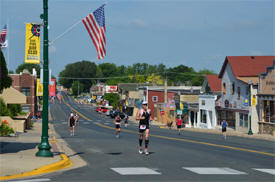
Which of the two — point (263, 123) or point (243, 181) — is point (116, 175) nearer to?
point (243, 181)

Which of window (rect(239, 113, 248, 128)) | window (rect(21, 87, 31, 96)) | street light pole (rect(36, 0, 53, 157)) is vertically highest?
window (rect(21, 87, 31, 96))

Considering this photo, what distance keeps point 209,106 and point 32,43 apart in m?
47.5

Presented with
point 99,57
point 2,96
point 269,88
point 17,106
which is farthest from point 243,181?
point 17,106

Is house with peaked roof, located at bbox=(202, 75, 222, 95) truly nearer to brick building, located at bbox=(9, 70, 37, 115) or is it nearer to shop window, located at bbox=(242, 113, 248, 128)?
shop window, located at bbox=(242, 113, 248, 128)

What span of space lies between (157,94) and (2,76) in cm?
8031

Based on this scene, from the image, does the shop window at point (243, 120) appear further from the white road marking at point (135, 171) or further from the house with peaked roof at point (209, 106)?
the white road marking at point (135, 171)

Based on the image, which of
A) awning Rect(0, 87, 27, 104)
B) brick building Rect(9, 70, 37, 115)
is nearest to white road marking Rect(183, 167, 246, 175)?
awning Rect(0, 87, 27, 104)

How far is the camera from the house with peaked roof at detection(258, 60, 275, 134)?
1724 inches

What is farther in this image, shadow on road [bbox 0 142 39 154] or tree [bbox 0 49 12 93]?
shadow on road [bbox 0 142 39 154]

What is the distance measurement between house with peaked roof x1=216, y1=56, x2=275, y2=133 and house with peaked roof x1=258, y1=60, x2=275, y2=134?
278 centimetres

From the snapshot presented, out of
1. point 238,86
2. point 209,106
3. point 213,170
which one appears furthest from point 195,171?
point 209,106

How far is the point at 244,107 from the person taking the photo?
51.3m

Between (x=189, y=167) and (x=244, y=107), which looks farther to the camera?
(x=244, y=107)

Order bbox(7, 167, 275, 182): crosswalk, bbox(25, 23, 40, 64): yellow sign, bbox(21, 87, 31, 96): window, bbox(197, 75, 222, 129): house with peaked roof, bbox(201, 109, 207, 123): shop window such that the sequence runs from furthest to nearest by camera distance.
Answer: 1. bbox(21, 87, 31, 96): window
2. bbox(201, 109, 207, 123): shop window
3. bbox(197, 75, 222, 129): house with peaked roof
4. bbox(25, 23, 40, 64): yellow sign
5. bbox(7, 167, 275, 182): crosswalk
